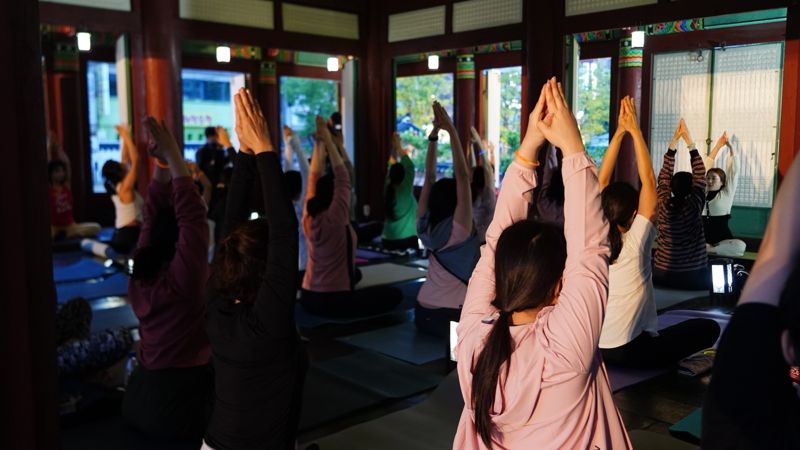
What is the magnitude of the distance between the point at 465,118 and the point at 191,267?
25.7ft

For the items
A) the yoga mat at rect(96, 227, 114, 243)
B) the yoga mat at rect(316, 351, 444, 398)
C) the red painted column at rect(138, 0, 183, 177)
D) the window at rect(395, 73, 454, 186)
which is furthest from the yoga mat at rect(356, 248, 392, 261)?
the yoga mat at rect(316, 351, 444, 398)

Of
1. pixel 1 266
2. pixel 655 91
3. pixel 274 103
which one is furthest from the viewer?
pixel 274 103

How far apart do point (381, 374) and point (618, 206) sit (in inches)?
64.1

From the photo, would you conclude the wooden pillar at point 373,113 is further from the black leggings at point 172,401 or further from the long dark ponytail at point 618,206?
→ the black leggings at point 172,401

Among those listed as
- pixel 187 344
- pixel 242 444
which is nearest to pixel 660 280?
pixel 187 344

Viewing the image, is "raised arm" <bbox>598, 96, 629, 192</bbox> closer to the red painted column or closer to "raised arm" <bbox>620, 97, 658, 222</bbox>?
"raised arm" <bbox>620, 97, 658, 222</bbox>

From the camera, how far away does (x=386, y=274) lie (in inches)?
277

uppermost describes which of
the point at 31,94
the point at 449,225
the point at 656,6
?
the point at 656,6

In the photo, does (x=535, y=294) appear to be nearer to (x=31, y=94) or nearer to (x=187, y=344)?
(x=31, y=94)

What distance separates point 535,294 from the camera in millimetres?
1501

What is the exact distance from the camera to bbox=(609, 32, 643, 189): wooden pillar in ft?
27.8

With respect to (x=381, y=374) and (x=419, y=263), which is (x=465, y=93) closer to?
(x=419, y=263)

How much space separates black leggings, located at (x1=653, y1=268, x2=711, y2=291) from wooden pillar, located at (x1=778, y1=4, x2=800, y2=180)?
42.8 inches

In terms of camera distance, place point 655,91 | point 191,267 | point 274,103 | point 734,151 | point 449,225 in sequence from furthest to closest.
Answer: point 274,103 < point 655,91 < point 734,151 < point 449,225 < point 191,267
